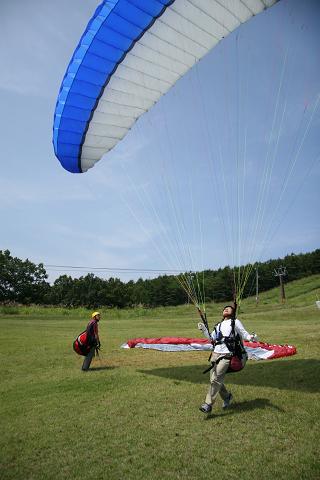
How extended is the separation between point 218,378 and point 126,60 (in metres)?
6.49

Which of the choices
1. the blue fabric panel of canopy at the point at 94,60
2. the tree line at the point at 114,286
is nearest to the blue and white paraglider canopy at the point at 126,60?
the blue fabric panel of canopy at the point at 94,60

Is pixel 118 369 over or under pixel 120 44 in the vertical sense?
under

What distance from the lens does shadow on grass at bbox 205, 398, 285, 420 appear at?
608 centimetres

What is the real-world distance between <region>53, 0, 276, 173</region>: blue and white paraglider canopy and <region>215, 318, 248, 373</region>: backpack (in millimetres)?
5545

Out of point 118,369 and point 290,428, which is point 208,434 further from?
point 118,369

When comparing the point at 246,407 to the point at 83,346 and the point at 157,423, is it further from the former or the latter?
the point at 83,346

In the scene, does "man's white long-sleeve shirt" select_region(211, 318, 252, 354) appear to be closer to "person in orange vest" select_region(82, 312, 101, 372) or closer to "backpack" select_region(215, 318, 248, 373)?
"backpack" select_region(215, 318, 248, 373)

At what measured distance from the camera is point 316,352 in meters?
10.3

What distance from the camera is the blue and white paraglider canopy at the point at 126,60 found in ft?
23.3

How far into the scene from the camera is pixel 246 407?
20.7 feet

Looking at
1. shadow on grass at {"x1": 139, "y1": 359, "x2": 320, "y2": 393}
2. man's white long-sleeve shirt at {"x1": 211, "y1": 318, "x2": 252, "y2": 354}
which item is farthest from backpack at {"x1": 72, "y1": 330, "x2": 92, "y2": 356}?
man's white long-sleeve shirt at {"x1": 211, "y1": 318, "x2": 252, "y2": 354}

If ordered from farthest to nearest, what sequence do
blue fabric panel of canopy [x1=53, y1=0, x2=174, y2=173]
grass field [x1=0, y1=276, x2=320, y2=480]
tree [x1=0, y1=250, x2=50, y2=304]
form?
tree [x1=0, y1=250, x2=50, y2=304] < blue fabric panel of canopy [x1=53, y1=0, x2=174, y2=173] < grass field [x1=0, y1=276, x2=320, y2=480]

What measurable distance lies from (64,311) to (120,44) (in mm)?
35722

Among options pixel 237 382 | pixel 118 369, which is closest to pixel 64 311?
pixel 118 369
